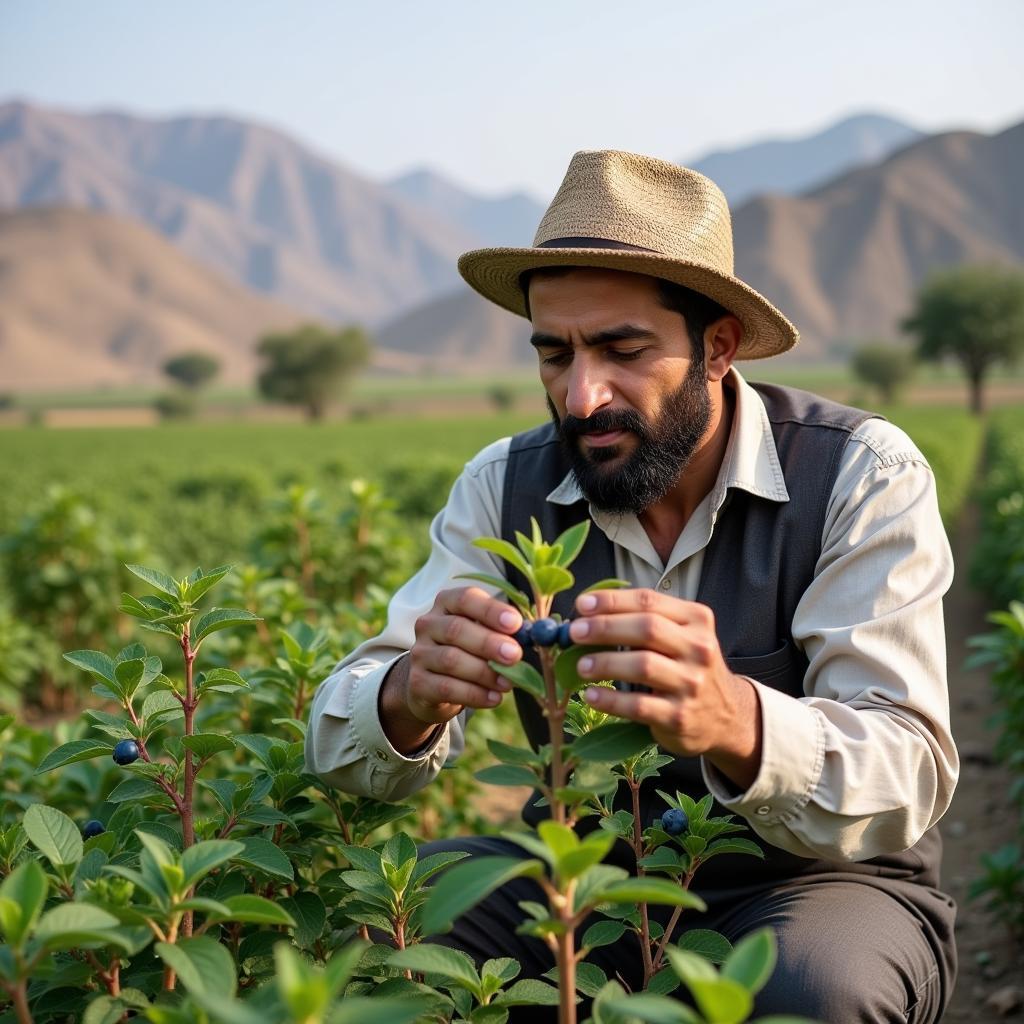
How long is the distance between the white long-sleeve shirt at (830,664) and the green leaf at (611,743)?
1.07 feet

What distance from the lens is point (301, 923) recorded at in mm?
1753

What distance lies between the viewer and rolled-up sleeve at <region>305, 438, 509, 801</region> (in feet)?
6.60

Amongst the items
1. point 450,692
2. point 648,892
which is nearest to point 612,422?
point 450,692

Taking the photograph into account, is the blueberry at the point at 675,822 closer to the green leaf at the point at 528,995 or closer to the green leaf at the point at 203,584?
the green leaf at the point at 528,995

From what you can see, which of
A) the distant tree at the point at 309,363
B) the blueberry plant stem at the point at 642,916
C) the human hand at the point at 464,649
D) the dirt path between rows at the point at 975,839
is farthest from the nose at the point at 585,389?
the distant tree at the point at 309,363

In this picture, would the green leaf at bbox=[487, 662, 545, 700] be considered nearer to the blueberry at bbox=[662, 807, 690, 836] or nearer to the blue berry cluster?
the blue berry cluster

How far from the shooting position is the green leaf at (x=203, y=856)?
4.16 feet

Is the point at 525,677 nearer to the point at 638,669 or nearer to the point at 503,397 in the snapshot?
the point at 638,669

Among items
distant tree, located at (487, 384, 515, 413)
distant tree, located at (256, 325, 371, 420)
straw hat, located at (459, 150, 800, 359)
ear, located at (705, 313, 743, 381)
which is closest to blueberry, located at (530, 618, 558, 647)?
straw hat, located at (459, 150, 800, 359)

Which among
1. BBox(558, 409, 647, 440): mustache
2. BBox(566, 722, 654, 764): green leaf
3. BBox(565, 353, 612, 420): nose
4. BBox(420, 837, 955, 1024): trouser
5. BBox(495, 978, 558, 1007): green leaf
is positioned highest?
BBox(565, 353, 612, 420): nose

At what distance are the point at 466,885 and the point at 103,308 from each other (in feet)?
521

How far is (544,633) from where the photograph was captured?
51.7 inches

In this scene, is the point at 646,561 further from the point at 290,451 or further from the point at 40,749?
the point at 290,451

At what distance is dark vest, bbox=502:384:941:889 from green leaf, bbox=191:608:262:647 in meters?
0.81
